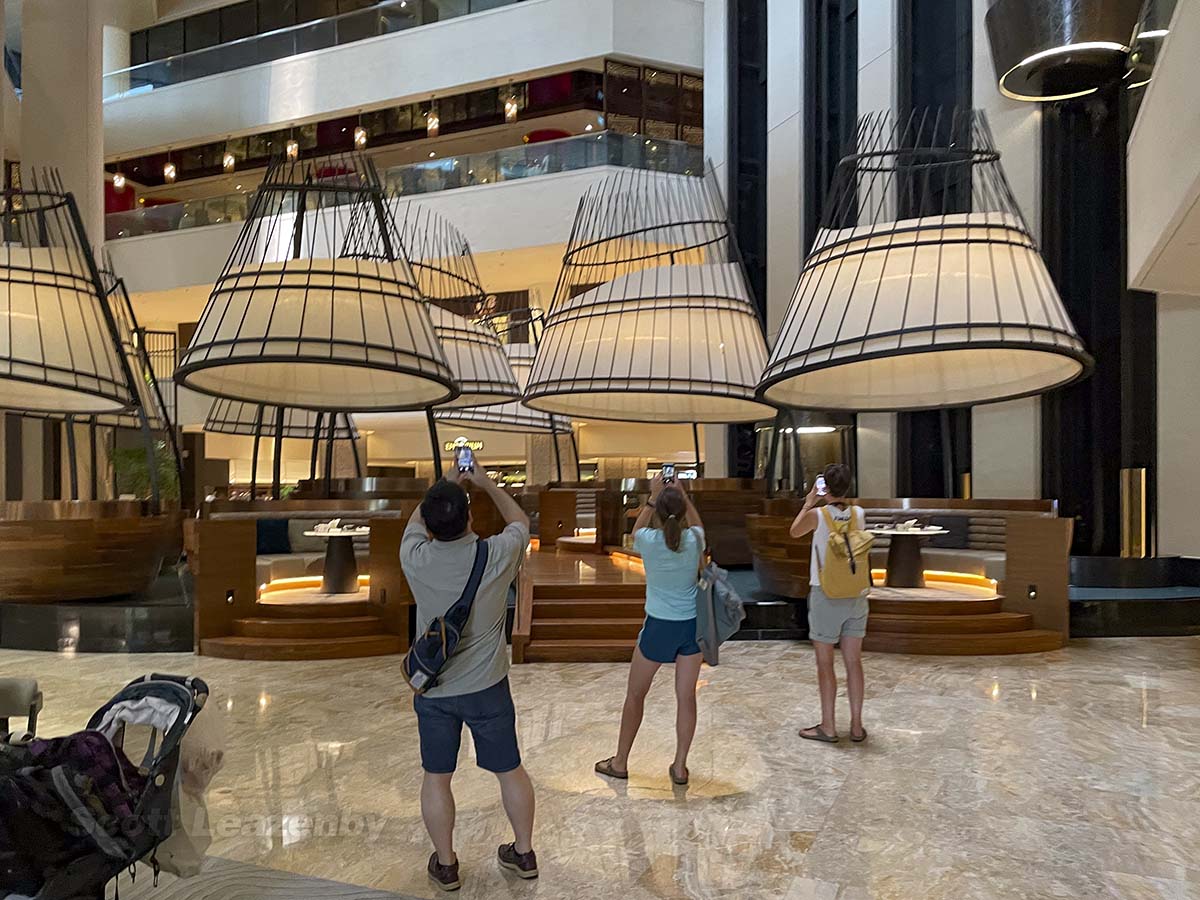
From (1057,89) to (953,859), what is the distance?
1061 centimetres

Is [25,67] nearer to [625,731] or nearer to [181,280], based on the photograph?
[181,280]

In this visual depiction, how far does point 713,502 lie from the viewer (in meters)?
11.4

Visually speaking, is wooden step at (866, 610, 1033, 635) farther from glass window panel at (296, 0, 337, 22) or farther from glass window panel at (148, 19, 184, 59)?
glass window panel at (148, 19, 184, 59)

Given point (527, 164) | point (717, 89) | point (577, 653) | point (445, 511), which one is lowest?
point (577, 653)

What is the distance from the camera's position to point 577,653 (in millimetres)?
7258

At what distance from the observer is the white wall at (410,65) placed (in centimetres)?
2033

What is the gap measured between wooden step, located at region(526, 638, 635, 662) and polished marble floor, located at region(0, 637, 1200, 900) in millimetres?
681

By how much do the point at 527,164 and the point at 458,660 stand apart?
18.3 metres

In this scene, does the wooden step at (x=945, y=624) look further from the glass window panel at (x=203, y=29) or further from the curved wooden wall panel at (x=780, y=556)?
the glass window panel at (x=203, y=29)

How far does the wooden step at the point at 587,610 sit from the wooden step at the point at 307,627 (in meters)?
1.35

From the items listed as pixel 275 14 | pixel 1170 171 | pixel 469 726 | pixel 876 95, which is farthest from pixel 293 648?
pixel 275 14

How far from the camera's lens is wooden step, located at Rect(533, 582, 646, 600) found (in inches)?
316

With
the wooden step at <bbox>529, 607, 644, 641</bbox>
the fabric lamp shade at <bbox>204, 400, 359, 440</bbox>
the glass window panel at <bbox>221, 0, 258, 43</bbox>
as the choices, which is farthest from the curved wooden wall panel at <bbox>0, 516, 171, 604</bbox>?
the glass window panel at <bbox>221, 0, 258, 43</bbox>

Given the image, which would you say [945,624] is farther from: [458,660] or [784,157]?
[784,157]
